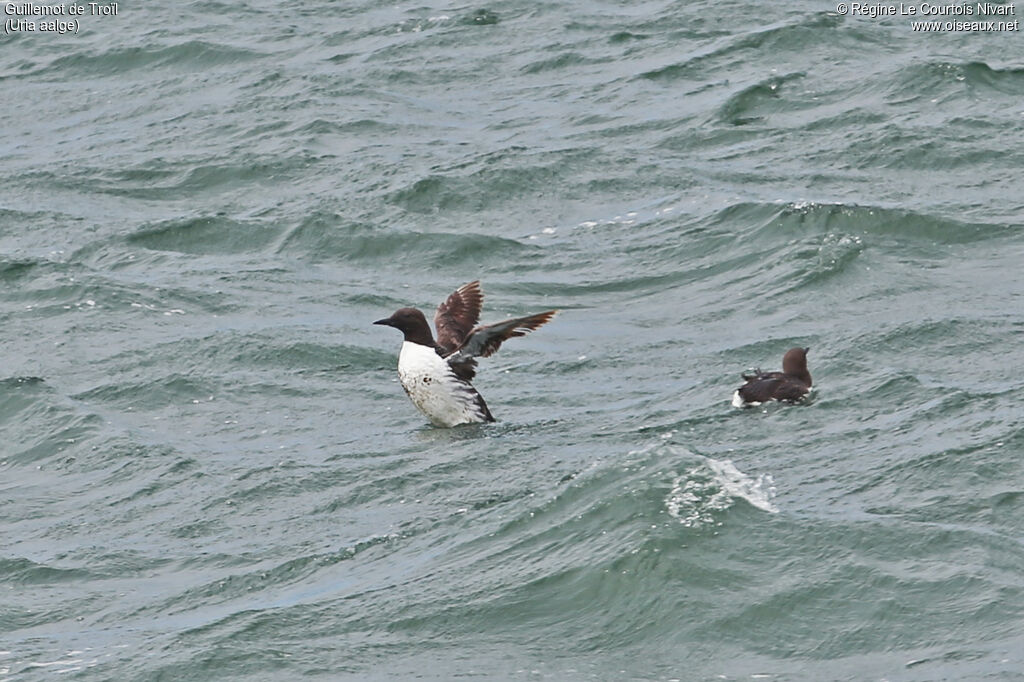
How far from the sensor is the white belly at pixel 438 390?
11.9 m

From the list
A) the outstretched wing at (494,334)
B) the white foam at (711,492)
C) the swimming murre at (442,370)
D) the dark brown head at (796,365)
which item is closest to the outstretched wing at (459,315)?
the swimming murre at (442,370)

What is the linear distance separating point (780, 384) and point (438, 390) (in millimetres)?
2022

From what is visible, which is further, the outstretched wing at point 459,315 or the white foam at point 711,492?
the outstretched wing at point 459,315

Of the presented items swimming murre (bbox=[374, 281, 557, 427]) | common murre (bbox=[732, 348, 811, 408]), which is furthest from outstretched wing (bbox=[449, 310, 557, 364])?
common murre (bbox=[732, 348, 811, 408])

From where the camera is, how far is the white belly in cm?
1189

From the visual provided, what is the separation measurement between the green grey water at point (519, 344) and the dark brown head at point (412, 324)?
1.92 ft

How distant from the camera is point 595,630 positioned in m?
8.60

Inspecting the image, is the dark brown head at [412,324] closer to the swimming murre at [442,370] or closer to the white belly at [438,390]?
the swimming murre at [442,370]

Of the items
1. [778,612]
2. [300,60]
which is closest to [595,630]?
[778,612]

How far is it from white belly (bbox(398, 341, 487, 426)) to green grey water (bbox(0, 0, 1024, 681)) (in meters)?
0.20

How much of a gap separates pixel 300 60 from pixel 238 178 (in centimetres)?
416

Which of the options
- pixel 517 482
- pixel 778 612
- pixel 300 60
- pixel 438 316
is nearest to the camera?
pixel 778 612

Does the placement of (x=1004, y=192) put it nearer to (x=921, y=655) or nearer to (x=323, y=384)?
(x=323, y=384)

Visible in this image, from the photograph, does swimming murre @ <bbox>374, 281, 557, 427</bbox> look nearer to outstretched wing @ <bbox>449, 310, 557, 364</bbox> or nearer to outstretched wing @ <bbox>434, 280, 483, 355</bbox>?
outstretched wing @ <bbox>449, 310, 557, 364</bbox>
